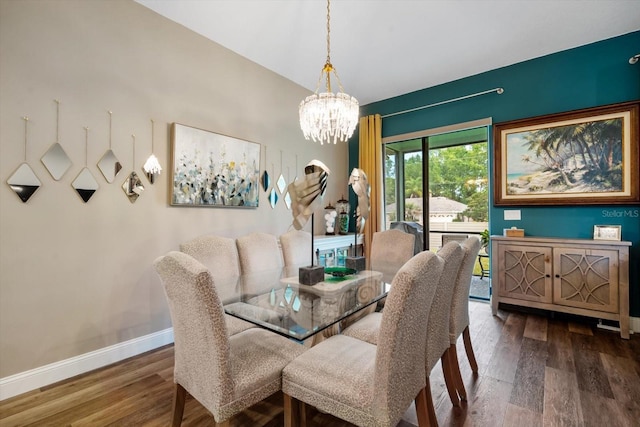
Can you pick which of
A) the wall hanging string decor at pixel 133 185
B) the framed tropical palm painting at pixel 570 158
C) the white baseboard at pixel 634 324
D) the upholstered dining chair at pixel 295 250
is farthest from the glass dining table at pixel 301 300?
the white baseboard at pixel 634 324

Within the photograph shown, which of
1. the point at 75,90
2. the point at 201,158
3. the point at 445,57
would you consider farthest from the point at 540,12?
the point at 75,90

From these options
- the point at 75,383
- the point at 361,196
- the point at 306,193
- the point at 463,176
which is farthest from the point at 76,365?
the point at 463,176

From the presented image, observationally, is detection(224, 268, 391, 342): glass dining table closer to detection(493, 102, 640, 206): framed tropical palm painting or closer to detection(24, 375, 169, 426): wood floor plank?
detection(24, 375, 169, 426): wood floor plank

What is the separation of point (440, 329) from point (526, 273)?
2.17 m

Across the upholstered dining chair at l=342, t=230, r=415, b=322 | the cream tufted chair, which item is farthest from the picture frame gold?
the upholstered dining chair at l=342, t=230, r=415, b=322

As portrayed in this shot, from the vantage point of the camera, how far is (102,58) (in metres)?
2.15

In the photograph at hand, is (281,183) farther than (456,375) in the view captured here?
Yes

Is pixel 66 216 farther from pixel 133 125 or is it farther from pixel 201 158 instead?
pixel 201 158

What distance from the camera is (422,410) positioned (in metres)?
1.19

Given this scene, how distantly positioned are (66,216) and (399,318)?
7.58 ft

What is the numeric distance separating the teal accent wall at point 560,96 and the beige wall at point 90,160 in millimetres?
3078

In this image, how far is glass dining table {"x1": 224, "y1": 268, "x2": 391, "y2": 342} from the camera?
1.31 metres

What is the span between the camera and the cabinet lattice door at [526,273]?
9.39 feet

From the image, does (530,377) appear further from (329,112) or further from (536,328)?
(329,112)
